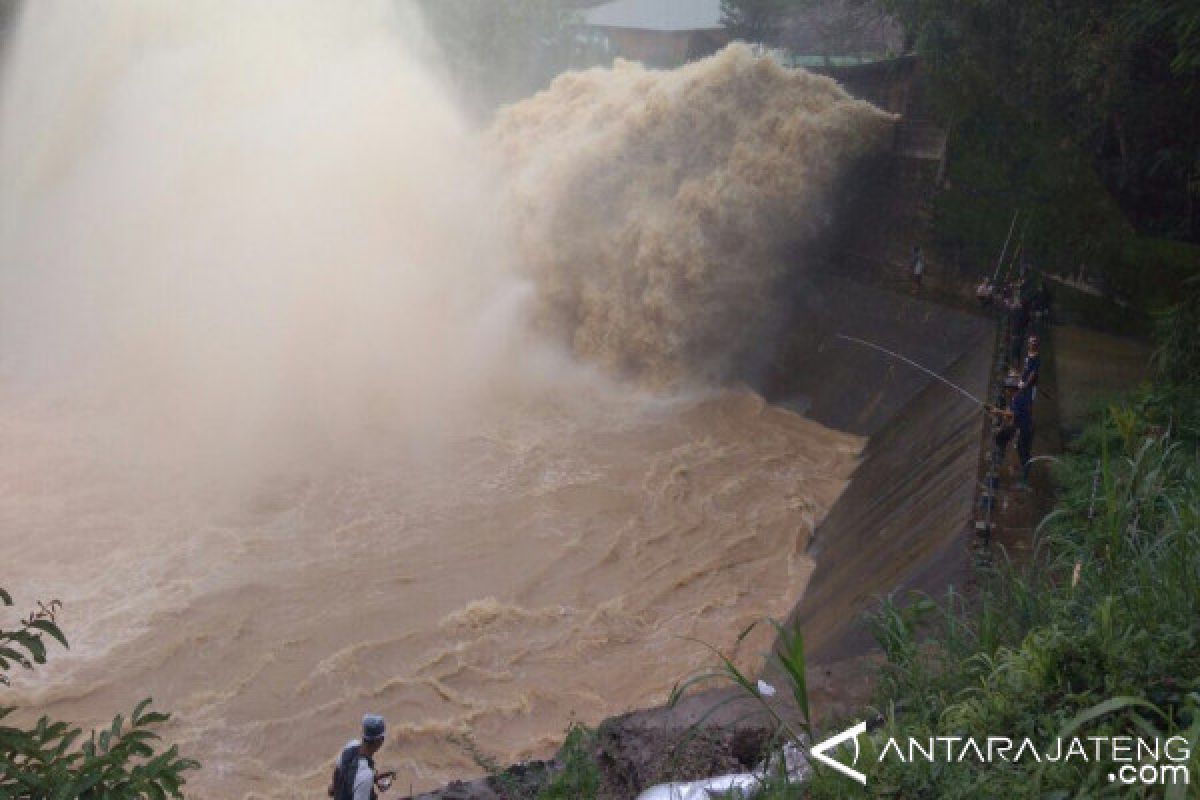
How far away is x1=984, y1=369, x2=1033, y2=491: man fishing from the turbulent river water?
95.2 inches

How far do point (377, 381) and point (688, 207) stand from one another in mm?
5219

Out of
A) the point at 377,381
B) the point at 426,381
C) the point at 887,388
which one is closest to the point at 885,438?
the point at 887,388

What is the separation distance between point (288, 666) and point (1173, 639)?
6765mm

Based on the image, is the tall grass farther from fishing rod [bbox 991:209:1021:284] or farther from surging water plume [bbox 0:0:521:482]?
surging water plume [bbox 0:0:521:482]

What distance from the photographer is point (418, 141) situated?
1808 cm

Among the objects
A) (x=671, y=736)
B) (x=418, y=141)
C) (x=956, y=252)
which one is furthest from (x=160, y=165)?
(x=671, y=736)

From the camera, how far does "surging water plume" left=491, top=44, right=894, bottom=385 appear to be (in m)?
14.8

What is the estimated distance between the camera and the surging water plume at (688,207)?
14.8 meters

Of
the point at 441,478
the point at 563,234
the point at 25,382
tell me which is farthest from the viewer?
the point at 563,234

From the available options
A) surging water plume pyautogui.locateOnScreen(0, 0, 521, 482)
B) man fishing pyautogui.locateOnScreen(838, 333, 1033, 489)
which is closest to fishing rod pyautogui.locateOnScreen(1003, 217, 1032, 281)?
man fishing pyautogui.locateOnScreen(838, 333, 1033, 489)

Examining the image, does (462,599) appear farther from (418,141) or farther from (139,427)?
(418,141)

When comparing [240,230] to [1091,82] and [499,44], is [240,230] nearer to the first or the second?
[499,44]

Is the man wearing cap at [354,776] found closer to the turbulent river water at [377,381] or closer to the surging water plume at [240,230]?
the turbulent river water at [377,381]

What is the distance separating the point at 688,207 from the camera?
15.3 m
